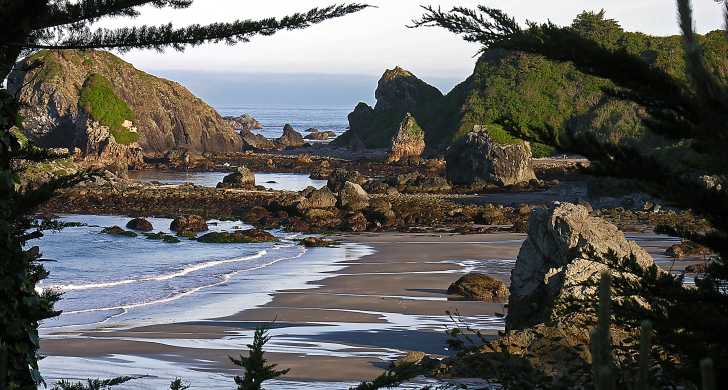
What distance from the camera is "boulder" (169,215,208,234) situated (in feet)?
117

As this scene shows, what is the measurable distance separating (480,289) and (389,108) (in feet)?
228

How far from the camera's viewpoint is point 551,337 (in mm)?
10734

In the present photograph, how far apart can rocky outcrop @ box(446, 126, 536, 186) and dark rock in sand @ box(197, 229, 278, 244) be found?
1959cm

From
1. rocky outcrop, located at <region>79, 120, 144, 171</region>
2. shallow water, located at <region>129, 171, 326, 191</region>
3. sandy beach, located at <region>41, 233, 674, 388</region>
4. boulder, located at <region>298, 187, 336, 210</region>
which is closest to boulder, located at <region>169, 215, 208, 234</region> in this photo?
boulder, located at <region>298, 187, 336, 210</region>

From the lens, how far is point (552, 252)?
1423cm

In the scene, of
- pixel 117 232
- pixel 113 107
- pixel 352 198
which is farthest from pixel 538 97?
pixel 117 232

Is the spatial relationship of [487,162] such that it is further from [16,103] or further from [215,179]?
[16,103]

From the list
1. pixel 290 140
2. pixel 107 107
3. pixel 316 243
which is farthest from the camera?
pixel 290 140

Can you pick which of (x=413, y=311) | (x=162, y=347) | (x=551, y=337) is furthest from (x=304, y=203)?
(x=551, y=337)

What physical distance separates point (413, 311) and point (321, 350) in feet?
11.9

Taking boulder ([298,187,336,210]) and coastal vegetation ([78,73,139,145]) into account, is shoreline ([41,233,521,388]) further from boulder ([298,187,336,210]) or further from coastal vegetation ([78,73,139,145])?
coastal vegetation ([78,73,139,145])

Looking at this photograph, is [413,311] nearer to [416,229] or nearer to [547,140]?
[547,140]

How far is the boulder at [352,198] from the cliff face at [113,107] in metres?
34.3

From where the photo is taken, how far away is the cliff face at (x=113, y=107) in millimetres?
72375
